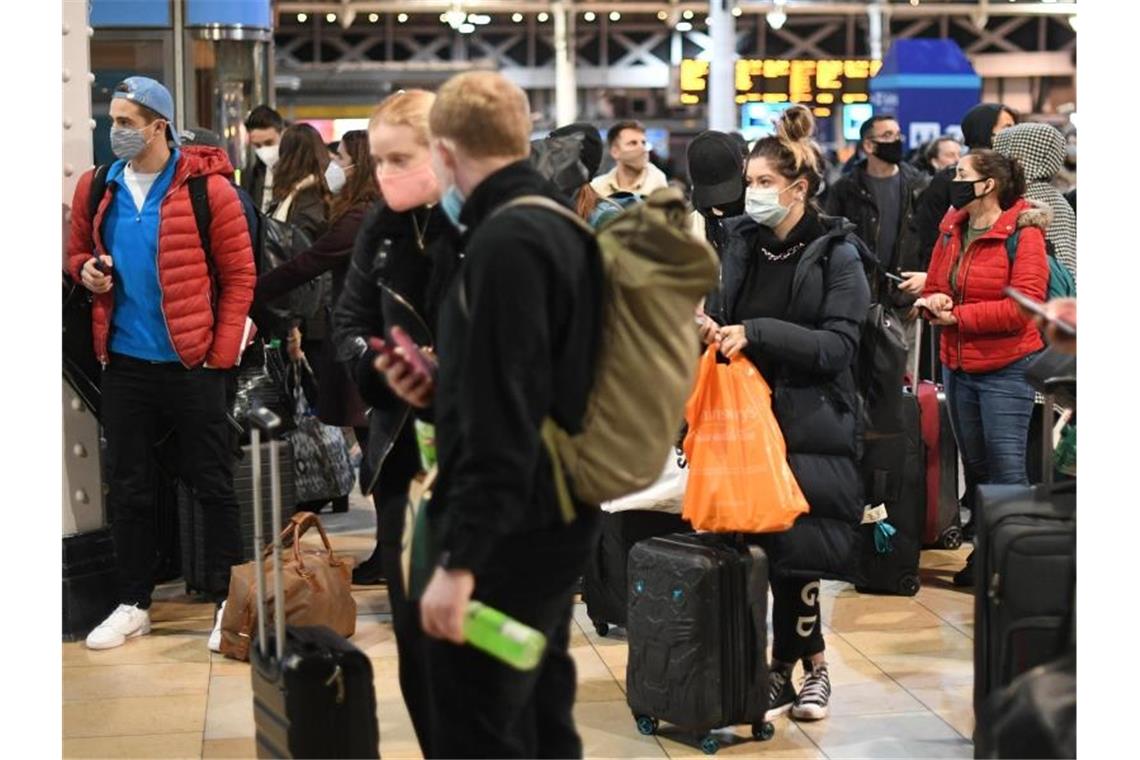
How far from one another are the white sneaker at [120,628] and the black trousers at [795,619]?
2.22m

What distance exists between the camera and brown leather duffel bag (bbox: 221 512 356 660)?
214 inches

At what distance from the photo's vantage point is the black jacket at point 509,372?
2672 mm

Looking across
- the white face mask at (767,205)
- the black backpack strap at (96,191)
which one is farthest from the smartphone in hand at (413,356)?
the black backpack strap at (96,191)

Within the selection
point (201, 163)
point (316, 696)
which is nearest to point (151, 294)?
point (201, 163)

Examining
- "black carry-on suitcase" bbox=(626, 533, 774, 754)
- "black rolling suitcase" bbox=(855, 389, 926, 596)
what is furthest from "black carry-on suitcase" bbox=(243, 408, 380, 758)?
"black rolling suitcase" bbox=(855, 389, 926, 596)

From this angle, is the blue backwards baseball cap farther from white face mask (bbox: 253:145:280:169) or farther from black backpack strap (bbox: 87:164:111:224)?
white face mask (bbox: 253:145:280:169)

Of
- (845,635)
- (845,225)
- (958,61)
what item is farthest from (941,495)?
(958,61)

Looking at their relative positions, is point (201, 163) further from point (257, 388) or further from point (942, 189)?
point (942, 189)

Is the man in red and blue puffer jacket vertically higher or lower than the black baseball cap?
lower

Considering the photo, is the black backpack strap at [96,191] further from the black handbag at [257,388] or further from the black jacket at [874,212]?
the black jacket at [874,212]

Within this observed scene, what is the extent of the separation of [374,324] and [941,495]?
3907 mm

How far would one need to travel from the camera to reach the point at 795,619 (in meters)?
4.73

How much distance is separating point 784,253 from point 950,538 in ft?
9.53

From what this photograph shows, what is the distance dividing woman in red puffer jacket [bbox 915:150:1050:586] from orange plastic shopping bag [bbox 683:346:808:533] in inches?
66.1
